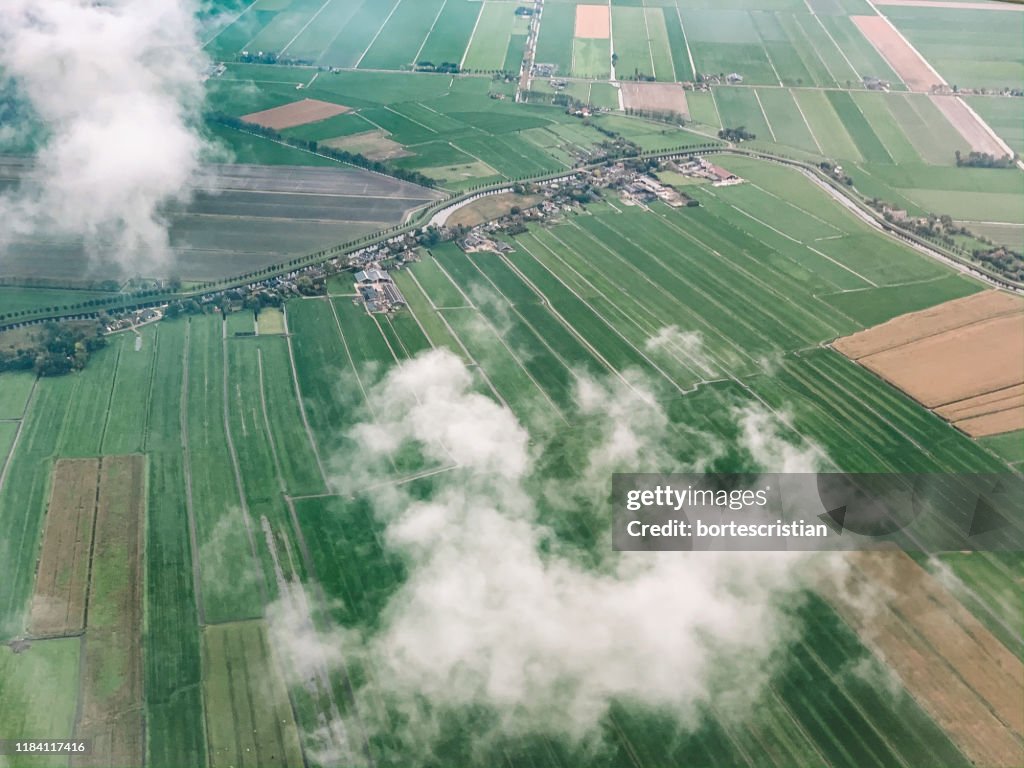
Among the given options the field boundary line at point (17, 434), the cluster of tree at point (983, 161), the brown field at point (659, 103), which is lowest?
the field boundary line at point (17, 434)

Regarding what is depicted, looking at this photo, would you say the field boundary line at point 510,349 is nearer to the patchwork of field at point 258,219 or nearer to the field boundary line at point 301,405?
the patchwork of field at point 258,219

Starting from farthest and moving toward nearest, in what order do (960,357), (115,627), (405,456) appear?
1. (960,357)
2. (405,456)
3. (115,627)

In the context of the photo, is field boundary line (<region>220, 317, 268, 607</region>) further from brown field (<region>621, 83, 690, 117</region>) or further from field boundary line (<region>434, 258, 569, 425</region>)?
brown field (<region>621, 83, 690, 117</region>)

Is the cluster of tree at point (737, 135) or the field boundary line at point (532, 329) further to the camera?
the cluster of tree at point (737, 135)

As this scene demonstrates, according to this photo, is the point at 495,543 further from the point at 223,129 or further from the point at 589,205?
the point at 223,129

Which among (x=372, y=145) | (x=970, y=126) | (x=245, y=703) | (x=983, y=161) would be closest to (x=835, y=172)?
(x=983, y=161)

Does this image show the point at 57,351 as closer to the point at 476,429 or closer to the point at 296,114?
the point at 476,429

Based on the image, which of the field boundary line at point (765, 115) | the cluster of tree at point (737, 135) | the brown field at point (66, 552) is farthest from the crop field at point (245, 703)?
the field boundary line at point (765, 115)
